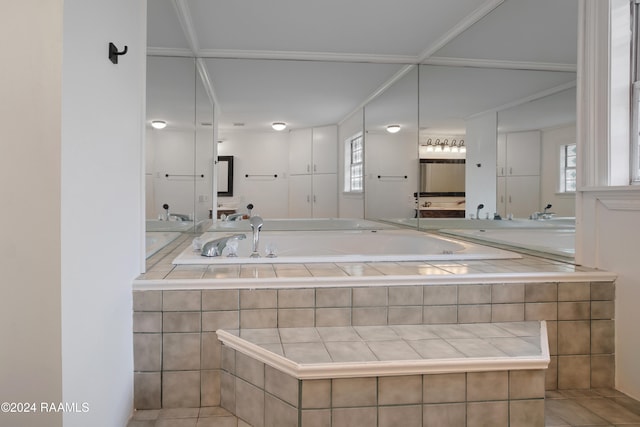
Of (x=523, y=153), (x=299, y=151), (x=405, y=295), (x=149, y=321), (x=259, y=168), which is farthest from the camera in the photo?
(x=299, y=151)

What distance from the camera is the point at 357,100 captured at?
3.58m

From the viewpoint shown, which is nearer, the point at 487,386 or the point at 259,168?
the point at 487,386

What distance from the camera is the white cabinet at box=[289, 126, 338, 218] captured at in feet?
10.9

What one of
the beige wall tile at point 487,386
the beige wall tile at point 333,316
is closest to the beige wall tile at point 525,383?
the beige wall tile at point 487,386

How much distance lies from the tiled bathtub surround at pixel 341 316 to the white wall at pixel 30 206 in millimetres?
628

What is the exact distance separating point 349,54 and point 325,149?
0.80m

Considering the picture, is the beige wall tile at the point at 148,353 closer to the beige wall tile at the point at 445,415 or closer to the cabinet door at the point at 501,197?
the beige wall tile at the point at 445,415

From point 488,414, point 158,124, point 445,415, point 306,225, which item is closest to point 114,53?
point 158,124

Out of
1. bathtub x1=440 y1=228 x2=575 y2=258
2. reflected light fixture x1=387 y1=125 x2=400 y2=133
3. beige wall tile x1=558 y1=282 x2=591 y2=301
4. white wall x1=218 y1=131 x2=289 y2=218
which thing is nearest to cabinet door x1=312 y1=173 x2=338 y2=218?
white wall x1=218 y1=131 x2=289 y2=218

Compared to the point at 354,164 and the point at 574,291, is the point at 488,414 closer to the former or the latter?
the point at 574,291

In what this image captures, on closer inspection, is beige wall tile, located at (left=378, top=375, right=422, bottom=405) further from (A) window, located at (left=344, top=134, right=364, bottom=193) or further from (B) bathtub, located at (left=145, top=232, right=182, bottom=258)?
(A) window, located at (left=344, top=134, right=364, bottom=193)

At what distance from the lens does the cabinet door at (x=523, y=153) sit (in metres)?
2.17

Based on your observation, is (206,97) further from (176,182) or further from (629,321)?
(629,321)

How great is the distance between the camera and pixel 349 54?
331 cm
